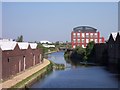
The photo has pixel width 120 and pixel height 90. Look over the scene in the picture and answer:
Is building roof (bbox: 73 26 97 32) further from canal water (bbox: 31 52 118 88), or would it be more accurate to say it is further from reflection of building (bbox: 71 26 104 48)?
canal water (bbox: 31 52 118 88)

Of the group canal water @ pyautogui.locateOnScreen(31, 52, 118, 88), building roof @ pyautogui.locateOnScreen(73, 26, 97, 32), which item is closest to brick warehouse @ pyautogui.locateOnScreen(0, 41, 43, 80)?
canal water @ pyautogui.locateOnScreen(31, 52, 118, 88)

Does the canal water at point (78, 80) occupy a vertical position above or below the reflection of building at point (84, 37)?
below

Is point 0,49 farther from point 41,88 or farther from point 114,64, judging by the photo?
point 114,64

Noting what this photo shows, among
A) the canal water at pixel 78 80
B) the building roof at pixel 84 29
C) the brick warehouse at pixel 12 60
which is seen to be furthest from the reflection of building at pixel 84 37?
the canal water at pixel 78 80

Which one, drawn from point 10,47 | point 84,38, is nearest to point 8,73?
point 10,47

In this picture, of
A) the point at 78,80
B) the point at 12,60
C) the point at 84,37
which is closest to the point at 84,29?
the point at 84,37

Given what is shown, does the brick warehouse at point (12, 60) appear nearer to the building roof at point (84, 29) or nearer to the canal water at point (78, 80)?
the canal water at point (78, 80)

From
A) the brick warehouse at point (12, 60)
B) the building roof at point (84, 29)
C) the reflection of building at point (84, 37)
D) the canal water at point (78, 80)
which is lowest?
the canal water at point (78, 80)

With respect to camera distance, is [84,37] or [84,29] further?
[84,29]

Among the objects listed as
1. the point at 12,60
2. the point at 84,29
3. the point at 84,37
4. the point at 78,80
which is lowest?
the point at 78,80

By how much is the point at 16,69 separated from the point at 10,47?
2724mm

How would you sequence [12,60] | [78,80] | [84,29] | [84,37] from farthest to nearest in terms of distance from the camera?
[84,29]
[84,37]
[78,80]
[12,60]

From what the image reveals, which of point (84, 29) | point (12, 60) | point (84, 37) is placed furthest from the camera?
point (84, 29)

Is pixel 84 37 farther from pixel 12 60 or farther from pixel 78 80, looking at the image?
pixel 12 60
